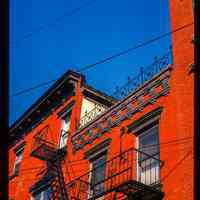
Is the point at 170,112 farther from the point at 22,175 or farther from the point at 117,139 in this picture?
the point at 22,175

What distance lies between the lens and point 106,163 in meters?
14.8

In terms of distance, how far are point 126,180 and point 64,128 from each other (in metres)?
9.23

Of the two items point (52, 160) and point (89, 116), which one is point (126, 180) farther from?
point (89, 116)

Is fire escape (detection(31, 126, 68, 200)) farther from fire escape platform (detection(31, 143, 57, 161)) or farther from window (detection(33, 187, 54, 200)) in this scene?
window (detection(33, 187, 54, 200))

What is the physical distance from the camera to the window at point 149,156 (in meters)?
12.3

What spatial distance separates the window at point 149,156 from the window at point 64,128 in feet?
A: 22.0

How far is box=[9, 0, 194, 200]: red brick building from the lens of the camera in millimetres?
11484

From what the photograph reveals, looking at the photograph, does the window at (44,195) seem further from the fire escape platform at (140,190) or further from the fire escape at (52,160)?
the fire escape platform at (140,190)

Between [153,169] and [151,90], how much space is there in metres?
3.02

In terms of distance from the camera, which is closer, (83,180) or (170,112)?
(170,112)

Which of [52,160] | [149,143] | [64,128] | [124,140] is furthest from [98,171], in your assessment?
[64,128]

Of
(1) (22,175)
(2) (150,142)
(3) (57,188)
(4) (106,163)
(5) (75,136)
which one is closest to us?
(2) (150,142)
